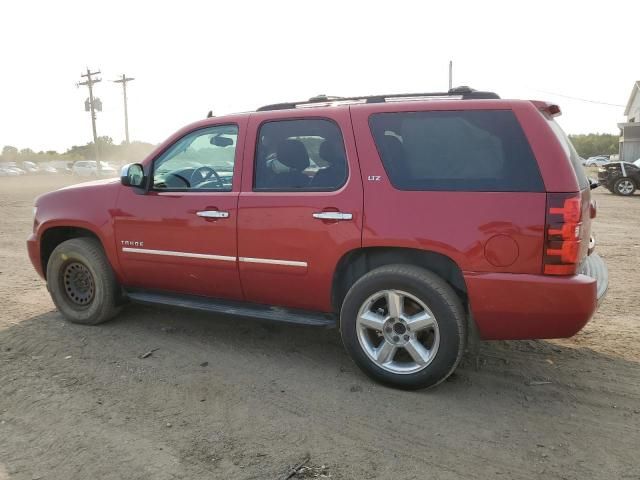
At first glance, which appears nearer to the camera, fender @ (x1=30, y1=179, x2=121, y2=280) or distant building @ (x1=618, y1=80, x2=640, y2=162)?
fender @ (x1=30, y1=179, x2=121, y2=280)

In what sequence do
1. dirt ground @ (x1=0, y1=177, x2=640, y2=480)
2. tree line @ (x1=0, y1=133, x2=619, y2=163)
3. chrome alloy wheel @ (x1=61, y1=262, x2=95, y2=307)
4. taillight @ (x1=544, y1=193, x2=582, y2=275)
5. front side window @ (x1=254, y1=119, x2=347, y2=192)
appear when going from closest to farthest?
dirt ground @ (x1=0, y1=177, x2=640, y2=480) → taillight @ (x1=544, y1=193, x2=582, y2=275) → front side window @ (x1=254, y1=119, x2=347, y2=192) → chrome alloy wheel @ (x1=61, y1=262, x2=95, y2=307) → tree line @ (x1=0, y1=133, x2=619, y2=163)

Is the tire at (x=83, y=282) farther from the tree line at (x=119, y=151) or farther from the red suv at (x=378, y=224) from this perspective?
the tree line at (x=119, y=151)

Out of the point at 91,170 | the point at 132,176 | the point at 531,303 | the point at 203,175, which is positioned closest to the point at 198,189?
the point at 203,175

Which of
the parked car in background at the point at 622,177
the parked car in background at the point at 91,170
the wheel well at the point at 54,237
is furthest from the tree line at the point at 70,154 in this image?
the wheel well at the point at 54,237

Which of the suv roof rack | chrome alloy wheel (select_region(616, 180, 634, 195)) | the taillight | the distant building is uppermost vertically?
the distant building

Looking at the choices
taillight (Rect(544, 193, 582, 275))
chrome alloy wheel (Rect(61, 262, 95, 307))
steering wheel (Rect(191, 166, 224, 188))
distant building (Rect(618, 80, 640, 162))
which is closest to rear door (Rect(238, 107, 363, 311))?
steering wheel (Rect(191, 166, 224, 188))

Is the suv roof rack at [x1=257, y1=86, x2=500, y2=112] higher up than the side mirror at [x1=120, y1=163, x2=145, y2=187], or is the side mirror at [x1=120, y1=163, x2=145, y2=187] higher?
the suv roof rack at [x1=257, y1=86, x2=500, y2=112]

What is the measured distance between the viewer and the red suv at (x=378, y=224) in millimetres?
3211

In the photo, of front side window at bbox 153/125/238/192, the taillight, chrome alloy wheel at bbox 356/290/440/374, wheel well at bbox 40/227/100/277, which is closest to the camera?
the taillight

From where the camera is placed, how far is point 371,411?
3334 mm

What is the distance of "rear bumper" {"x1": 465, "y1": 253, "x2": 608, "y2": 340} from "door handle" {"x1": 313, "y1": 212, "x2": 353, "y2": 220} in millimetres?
859

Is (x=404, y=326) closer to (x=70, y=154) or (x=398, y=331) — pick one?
(x=398, y=331)

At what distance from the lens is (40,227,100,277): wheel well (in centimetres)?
507

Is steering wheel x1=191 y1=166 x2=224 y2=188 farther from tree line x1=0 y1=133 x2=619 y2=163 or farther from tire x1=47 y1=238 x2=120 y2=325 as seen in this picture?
tree line x1=0 y1=133 x2=619 y2=163
